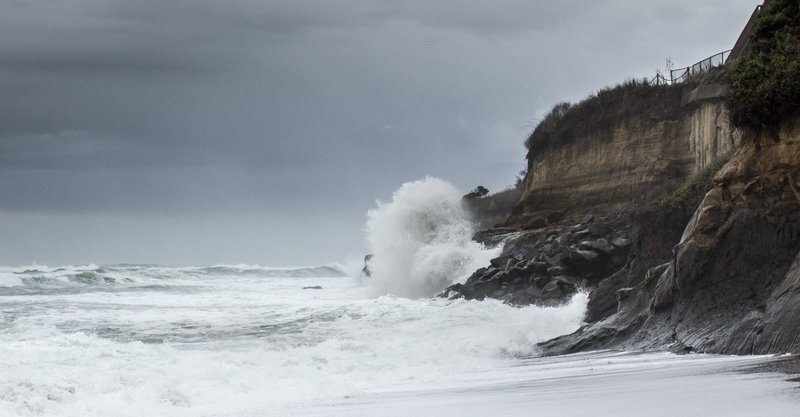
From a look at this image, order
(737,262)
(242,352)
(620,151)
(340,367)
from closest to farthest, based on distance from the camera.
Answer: (737,262)
(340,367)
(242,352)
(620,151)

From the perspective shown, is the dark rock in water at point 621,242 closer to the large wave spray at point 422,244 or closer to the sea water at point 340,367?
the sea water at point 340,367

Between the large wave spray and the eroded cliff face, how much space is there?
9.64 ft

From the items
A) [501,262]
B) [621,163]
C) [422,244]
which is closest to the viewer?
[501,262]

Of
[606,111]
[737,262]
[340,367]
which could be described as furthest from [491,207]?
[737,262]

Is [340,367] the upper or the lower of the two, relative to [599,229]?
lower

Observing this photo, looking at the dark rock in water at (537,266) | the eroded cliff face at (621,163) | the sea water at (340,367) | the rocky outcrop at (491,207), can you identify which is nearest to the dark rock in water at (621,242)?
the sea water at (340,367)

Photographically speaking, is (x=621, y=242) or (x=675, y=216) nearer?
(x=675, y=216)

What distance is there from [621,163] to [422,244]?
31.1 ft

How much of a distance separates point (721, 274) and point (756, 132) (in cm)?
206

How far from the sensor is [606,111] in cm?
3164

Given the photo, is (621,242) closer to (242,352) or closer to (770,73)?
(770,73)

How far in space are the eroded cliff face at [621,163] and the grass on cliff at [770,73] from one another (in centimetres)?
949

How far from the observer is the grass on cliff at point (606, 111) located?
29.4m

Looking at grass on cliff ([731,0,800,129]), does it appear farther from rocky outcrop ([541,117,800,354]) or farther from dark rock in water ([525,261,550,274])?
dark rock in water ([525,261,550,274])
